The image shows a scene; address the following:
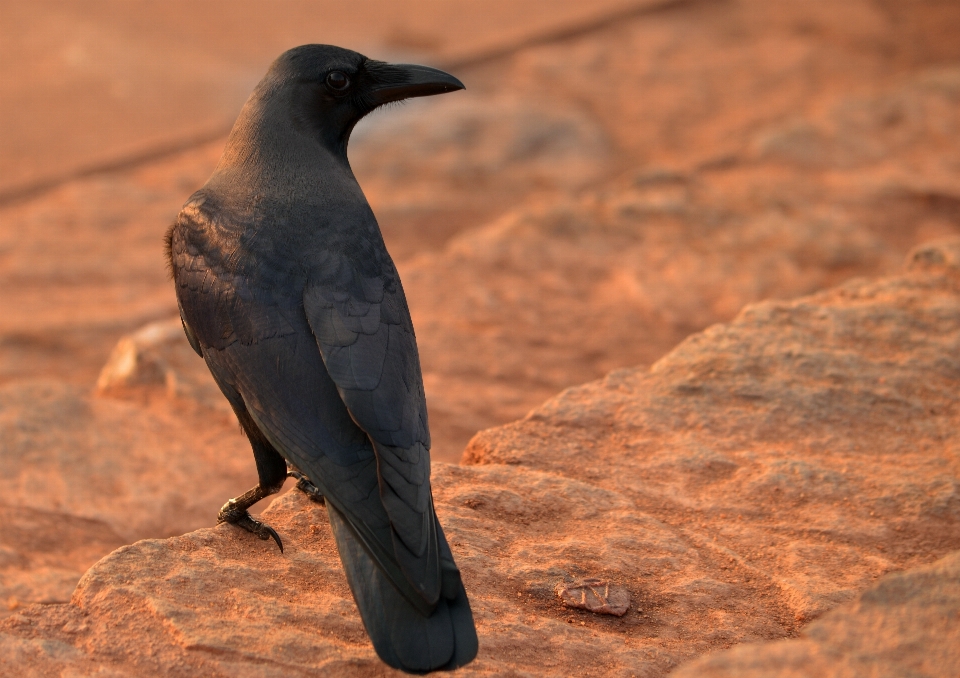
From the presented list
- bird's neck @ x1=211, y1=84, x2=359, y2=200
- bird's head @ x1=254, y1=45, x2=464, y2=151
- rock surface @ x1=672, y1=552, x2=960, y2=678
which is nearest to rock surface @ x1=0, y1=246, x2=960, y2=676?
rock surface @ x1=672, y1=552, x2=960, y2=678

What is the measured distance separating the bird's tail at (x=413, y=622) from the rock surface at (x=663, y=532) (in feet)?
0.85

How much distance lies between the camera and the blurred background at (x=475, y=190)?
493cm

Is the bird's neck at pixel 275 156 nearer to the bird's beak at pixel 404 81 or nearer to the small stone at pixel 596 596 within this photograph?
the bird's beak at pixel 404 81

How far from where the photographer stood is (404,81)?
3.67 metres

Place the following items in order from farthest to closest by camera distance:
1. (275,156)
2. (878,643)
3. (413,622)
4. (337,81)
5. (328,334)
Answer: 1. (337,81)
2. (275,156)
3. (328,334)
4. (413,622)
5. (878,643)

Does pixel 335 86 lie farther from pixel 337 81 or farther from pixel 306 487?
pixel 306 487

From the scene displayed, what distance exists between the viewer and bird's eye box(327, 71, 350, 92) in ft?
11.6

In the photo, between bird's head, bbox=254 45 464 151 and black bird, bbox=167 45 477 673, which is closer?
black bird, bbox=167 45 477 673

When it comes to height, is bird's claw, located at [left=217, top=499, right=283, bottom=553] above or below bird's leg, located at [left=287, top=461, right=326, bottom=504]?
below

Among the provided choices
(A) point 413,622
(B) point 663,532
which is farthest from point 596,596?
(A) point 413,622

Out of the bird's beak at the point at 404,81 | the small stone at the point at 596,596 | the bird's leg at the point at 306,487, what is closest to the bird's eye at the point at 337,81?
the bird's beak at the point at 404,81

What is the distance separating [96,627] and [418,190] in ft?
16.2

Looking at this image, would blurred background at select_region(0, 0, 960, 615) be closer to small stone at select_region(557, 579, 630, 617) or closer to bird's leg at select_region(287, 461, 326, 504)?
bird's leg at select_region(287, 461, 326, 504)

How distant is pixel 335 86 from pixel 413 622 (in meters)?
1.87
